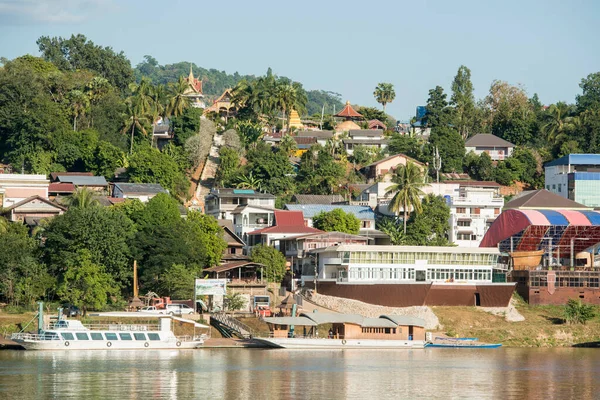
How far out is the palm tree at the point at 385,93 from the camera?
181500 millimetres

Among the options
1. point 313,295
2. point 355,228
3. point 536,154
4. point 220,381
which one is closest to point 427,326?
point 313,295

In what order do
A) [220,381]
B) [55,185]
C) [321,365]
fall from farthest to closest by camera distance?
1. [55,185]
2. [321,365]
3. [220,381]

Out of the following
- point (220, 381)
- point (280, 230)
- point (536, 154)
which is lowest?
point (220, 381)

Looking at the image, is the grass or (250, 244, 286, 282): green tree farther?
(250, 244, 286, 282): green tree

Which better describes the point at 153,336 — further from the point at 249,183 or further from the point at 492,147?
the point at 492,147

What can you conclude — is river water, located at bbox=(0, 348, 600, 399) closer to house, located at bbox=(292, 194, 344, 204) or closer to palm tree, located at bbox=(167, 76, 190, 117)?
house, located at bbox=(292, 194, 344, 204)

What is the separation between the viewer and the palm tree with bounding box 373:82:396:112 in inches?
7146

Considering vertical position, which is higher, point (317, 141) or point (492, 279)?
point (317, 141)

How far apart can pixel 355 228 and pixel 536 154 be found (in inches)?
1766

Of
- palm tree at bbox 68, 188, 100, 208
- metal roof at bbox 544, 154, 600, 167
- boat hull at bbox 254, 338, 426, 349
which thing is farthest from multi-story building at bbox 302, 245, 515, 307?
metal roof at bbox 544, 154, 600, 167

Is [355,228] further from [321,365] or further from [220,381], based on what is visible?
[220,381]

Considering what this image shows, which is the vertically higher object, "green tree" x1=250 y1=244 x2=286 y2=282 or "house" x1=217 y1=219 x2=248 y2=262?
"house" x1=217 y1=219 x2=248 y2=262

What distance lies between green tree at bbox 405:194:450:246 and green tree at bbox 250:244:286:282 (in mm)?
14099

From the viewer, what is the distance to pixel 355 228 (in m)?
114
